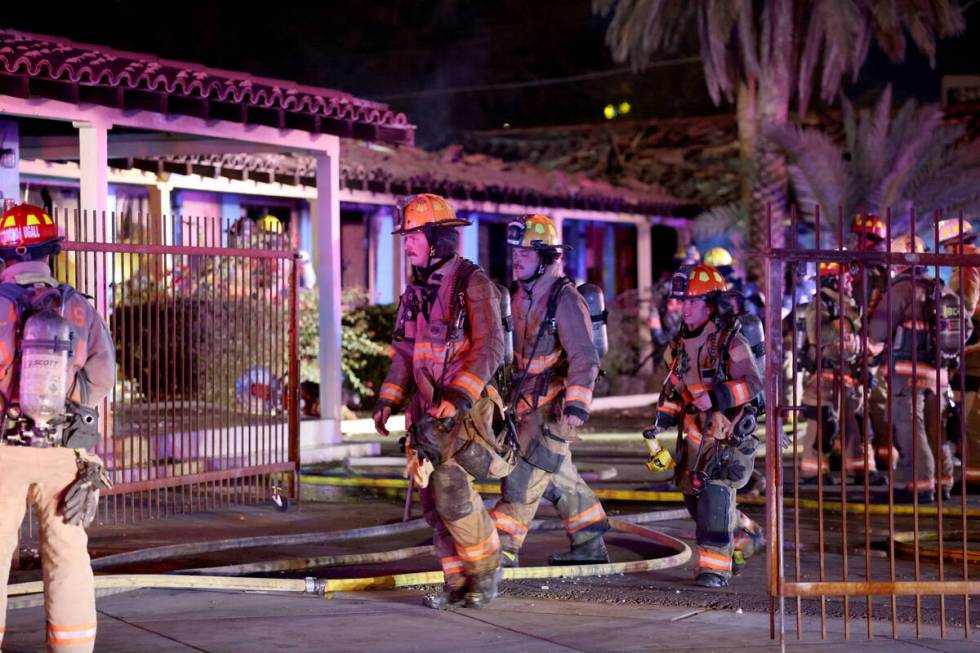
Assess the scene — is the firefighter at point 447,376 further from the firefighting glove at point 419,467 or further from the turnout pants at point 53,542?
the turnout pants at point 53,542

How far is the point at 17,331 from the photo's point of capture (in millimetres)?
5801

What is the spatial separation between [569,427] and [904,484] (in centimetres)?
496

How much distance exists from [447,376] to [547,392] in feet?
3.98

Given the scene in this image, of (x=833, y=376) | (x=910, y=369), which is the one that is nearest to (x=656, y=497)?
(x=833, y=376)

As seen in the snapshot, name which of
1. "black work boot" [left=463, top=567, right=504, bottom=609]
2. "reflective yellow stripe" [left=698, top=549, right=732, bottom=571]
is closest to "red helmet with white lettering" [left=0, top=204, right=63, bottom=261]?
"black work boot" [left=463, top=567, right=504, bottom=609]

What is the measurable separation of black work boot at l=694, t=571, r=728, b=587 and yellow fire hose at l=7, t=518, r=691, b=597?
0.41 metres

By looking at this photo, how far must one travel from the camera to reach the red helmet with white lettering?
6016 millimetres

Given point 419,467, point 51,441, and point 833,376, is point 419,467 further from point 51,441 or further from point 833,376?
point 833,376

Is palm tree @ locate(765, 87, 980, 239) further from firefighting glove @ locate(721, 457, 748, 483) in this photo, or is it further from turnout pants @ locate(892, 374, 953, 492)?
firefighting glove @ locate(721, 457, 748, 483)

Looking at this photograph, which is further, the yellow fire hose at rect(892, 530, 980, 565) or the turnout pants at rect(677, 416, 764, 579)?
the yellow fire hose at rect(892, 530, 980, 565)

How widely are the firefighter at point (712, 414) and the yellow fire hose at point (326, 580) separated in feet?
1.41

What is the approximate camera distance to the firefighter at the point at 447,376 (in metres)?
7.01

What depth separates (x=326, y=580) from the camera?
7465 millimetres

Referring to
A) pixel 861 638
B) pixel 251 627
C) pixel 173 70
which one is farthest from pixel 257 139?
pixel 861 638
